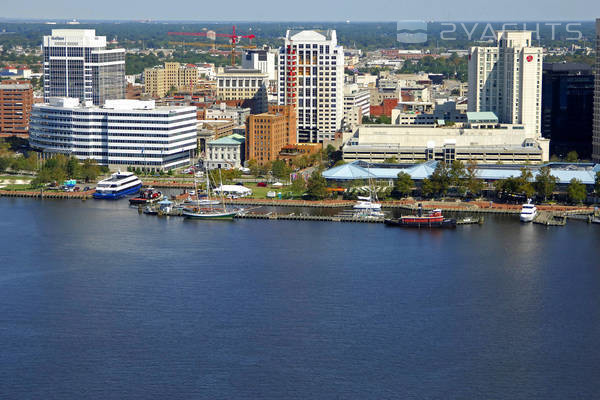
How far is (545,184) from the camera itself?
112 ft

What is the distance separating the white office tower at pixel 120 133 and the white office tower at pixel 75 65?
611 centimetres

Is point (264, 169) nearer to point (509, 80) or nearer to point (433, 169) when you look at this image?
point (433, 169)

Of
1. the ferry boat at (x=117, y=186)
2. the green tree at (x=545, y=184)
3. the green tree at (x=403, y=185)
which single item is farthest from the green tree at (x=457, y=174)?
the ferry boat at (x=117, y=186)

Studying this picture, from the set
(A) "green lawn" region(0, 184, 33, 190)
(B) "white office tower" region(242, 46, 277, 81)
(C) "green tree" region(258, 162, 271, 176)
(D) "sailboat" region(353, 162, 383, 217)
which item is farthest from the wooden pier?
(B) "white office tower" region(242, 46, 277, 81)

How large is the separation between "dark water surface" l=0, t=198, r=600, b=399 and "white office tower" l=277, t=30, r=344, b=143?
1621 cm

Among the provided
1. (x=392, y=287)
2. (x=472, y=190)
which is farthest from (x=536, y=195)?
(x=392, y=287)

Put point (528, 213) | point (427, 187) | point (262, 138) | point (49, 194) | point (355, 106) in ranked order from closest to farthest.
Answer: point (528, 213) → point (427, 187) → point (49, 194) → point (262, 138) → point (355, 106)

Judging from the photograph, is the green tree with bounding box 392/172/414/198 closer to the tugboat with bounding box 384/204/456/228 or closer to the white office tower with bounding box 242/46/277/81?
the tugboat with bounding box 384/204/456/228

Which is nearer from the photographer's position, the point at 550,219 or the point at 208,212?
the point at 550,219

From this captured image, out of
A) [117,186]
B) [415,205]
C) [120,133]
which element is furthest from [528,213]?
[120,133]

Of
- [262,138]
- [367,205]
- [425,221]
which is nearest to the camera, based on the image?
[425,221]

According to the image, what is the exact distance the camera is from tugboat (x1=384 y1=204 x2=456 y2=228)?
3134 cm

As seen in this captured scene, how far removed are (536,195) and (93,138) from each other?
1571 centimetres

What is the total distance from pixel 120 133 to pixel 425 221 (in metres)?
13.9
